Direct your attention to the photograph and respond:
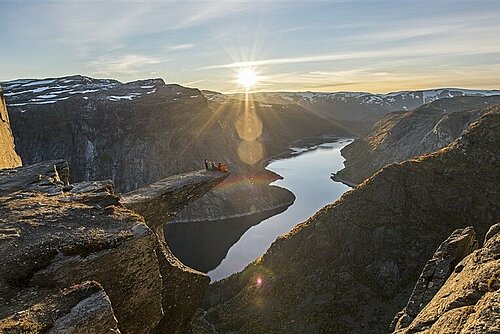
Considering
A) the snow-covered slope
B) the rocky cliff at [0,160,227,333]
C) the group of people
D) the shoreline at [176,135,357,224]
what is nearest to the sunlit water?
the shoreline at [176,135,357,224]

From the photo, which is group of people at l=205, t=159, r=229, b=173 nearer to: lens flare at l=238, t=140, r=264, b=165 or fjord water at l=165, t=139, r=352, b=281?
fjord water at l=165, t=139, r=352, b=281

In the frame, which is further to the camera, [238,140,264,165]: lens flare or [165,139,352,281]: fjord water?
[238,140,264,165]: lens flare

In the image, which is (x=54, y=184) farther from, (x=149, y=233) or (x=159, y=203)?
(x=149, y=233)

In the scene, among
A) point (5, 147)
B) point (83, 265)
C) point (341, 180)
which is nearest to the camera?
point (83, 265)

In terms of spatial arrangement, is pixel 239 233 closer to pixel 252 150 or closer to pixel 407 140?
pixel 407 140

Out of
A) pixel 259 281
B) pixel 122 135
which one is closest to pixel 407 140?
pixel 122 135

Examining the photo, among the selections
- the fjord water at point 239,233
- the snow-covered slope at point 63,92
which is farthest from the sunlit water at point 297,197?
the snow-covered slope at point 63,92
